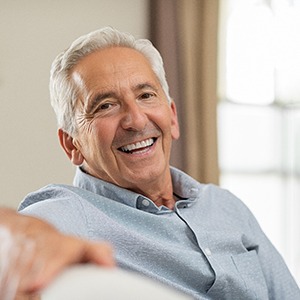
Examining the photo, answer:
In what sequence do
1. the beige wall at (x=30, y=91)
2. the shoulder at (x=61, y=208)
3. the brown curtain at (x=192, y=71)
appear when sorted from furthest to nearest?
the brown curtain at (x=192, y=71) → the beige wall at (x=30, y=91) → the shoulder at (x=61, y=208)

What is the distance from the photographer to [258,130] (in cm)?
456

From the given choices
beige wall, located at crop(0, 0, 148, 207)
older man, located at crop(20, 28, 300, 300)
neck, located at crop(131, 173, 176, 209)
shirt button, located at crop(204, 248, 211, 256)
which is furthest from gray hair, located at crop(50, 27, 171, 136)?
beige wall, located at crop(0, 0, 148, 207)

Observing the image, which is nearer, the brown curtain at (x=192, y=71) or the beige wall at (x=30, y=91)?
the beige wall at (x=30, y=91)

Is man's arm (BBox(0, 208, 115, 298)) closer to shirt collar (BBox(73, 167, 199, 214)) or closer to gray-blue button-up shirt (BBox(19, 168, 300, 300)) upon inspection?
gray-blue button-up shirt (BBox(19, 168, 300, 300))

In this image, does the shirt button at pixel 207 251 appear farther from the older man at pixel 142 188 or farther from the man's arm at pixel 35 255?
the man's arm at pixel 35 255

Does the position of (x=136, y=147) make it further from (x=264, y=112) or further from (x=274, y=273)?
(x=264, y=112)

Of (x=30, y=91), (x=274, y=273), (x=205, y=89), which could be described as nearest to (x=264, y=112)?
(x=205, y=89)

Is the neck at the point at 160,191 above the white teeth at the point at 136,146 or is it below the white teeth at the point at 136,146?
below

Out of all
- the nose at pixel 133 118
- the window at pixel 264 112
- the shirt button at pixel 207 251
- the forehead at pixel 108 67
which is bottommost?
the window at pixel 264 112

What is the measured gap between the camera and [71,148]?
2.12 meters

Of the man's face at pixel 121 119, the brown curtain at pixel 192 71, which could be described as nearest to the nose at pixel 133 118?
the man's face at pixel 121 119

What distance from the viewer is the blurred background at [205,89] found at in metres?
3.80

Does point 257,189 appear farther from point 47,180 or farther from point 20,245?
point 20,245

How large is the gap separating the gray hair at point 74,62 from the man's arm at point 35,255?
143 centimetres
